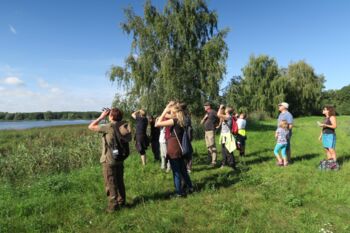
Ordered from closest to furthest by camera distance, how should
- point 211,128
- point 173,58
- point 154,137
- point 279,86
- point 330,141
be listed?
point 330,141 < point 211,128 < point 154,137 < point 173,58 < point 279,86

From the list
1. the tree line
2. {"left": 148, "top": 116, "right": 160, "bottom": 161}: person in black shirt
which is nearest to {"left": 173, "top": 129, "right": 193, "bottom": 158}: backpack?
{"left": 148, "top": 116, "right": 160, "bottom": 161}: person in black shirt

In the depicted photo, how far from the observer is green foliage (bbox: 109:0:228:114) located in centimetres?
2281

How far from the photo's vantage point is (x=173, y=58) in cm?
2316

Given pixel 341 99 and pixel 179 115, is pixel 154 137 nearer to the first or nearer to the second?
pixel 179 115

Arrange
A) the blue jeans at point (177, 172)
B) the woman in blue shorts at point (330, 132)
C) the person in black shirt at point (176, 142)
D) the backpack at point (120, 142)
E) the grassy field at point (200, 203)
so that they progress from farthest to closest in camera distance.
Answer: the woman in blue shorts at point (330, 132)
the blue jeans at point (177, 172)
the person in black shirt at point (176, 142)
the backpack at point (120, 142)
the grassy field at point (200, 203)

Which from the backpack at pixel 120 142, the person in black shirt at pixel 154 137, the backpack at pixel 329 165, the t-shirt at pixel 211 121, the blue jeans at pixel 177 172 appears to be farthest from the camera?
the person in black shirt at pixel 154 137

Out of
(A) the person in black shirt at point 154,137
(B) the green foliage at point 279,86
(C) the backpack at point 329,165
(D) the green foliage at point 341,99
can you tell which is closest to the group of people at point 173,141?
(C) the backpack at point 329,165

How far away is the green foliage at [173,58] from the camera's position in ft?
74.8

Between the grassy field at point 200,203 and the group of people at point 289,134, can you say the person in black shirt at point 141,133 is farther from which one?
the group of people at point 289,134

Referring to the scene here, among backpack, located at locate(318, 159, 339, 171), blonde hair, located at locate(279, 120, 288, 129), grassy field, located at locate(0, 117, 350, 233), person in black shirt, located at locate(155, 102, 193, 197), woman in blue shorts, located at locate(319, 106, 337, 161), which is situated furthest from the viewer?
blonde hair, located at locate(279, 120, 288, 129)

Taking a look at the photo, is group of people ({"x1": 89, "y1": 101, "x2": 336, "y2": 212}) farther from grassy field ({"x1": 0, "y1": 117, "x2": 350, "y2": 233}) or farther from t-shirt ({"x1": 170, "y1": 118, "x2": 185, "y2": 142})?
grassy field ({"x1": 0, "y1": 117, "x2": 350, "y2": 233})

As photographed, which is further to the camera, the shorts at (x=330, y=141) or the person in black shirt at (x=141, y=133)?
the person in black shirt at (x=141, y=133)

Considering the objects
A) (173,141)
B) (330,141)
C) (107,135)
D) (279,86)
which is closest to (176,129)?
(173,141)

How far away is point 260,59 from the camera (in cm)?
4659
